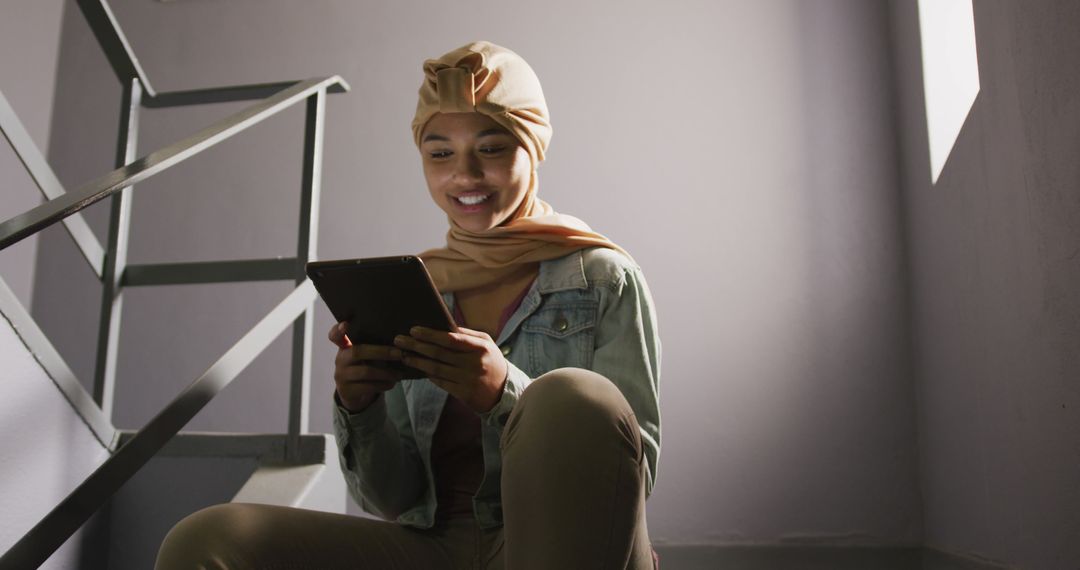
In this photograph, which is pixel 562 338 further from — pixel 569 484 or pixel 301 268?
pixel 301 268

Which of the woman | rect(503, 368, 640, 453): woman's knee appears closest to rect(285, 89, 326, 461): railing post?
the woman

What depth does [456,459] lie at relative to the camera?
1064mm

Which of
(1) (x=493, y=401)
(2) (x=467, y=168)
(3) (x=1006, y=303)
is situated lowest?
(1) (x=493, y=401)

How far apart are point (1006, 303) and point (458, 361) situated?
52.6 inches

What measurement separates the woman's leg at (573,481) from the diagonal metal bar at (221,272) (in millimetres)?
1080

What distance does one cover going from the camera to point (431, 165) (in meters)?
1.21

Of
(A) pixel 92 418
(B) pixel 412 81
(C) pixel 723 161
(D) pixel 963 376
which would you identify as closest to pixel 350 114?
(B) pixel 412 81

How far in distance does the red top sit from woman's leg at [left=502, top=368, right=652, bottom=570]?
337 millimetres

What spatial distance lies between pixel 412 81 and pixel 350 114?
0.25m

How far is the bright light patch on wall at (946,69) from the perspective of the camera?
2.20 metres

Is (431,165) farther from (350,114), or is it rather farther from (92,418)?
(350,114)

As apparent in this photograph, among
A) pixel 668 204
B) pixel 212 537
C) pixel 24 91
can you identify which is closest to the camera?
pixel 212 537

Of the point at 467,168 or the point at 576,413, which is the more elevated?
the point at 467,168

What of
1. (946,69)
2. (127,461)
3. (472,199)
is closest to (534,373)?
(472,199)
